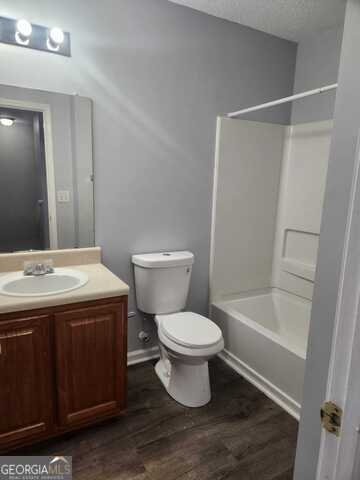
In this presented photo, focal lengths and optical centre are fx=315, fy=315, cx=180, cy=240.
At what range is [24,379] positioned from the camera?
4.84 ft

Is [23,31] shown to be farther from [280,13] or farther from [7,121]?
[280,13]

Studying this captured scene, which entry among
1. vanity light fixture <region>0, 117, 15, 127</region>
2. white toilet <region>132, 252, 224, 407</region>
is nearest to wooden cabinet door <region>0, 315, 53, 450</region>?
white toilet <region>132, 252, 224, 407</region>

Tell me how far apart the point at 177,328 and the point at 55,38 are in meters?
1.84

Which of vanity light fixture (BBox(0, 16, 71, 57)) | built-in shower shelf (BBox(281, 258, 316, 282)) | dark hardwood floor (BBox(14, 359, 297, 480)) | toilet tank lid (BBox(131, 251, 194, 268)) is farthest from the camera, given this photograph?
built-in shower shelf (BBox(281, 258, 316, 282))

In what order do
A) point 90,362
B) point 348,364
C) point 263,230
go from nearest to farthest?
1. point 348,364
2. point 90,362
3. point 263,230

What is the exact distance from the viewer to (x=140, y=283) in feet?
7.32

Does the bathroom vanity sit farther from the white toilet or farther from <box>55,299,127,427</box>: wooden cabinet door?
the white toilet

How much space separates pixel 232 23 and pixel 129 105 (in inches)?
40.7

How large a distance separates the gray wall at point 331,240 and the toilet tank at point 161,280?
4.78 ft

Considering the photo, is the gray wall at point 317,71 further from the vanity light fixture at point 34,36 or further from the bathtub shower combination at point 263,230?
the vanity light fixture at point 34,36

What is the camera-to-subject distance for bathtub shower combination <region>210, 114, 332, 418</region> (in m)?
2.44

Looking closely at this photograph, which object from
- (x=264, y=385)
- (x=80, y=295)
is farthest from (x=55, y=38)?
(x=264, y=385)

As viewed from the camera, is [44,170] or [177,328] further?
[177,328]

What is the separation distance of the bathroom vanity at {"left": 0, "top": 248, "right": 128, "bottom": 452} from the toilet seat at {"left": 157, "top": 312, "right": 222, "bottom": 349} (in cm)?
36
